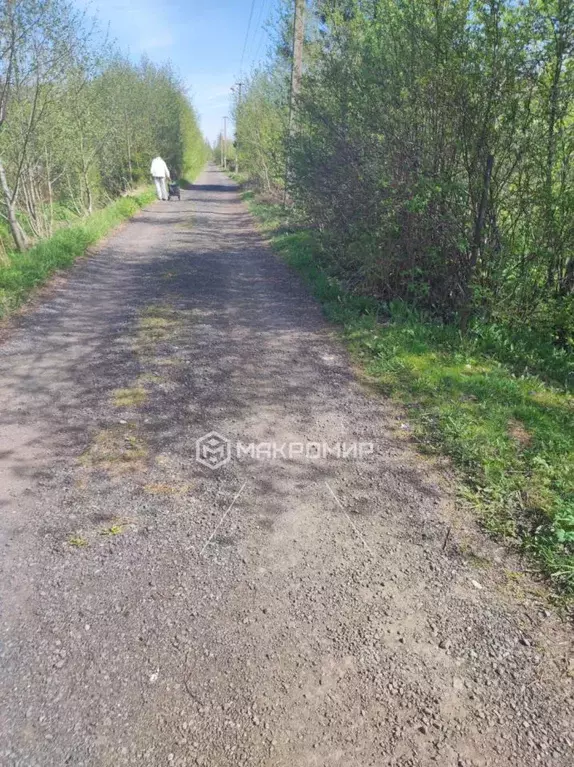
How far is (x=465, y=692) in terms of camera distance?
6.76 ft

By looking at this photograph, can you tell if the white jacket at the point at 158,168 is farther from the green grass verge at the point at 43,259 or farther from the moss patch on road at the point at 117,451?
the moss patch on road at the point at 117,451

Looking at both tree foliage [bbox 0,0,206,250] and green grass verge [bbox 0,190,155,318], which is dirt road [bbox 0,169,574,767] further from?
tree foliage [bbox 0,0,206,250]

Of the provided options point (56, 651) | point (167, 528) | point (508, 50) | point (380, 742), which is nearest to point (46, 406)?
point (167, 528)

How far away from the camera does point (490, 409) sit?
427cm

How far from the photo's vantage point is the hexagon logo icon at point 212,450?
3.60 meters

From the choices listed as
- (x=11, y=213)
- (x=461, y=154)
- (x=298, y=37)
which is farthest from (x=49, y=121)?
(x=461, y=154)

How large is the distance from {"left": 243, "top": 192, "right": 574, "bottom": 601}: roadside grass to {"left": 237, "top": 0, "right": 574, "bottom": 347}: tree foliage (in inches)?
19.6

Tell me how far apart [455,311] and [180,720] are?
5364 millimetres

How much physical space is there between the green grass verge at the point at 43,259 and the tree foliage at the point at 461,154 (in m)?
4.86

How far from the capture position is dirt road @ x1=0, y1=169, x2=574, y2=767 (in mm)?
1903

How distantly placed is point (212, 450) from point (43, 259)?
7110mm

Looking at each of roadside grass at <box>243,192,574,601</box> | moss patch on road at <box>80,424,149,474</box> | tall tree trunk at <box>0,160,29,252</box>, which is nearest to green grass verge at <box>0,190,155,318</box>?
tall tree trunk at <box>0,160,29,252</box>

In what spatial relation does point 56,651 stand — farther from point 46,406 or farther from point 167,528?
point 46,406

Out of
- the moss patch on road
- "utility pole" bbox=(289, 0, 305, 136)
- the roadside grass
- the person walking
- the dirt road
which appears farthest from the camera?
the person walking
